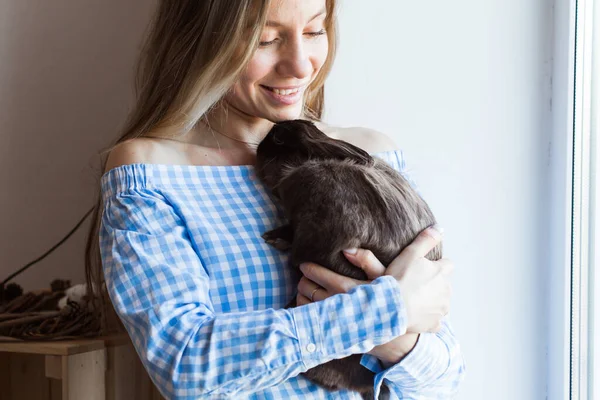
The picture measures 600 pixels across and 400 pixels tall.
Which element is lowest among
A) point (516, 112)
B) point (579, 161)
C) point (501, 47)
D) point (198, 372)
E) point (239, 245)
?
point (198, 372)

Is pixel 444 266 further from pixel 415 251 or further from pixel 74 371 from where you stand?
pixel 74 371

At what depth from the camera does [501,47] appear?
1.82 metres

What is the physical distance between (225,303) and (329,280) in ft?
0.71

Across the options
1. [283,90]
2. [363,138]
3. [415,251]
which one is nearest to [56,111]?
[283,90]

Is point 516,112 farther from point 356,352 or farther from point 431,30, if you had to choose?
point 356,352

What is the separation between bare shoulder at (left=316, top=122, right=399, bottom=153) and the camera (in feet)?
5.33

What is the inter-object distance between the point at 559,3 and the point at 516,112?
0.31 m

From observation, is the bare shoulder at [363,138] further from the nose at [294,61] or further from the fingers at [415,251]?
the fingers at [415,251]

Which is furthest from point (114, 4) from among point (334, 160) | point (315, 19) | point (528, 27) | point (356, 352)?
point (356, 352)

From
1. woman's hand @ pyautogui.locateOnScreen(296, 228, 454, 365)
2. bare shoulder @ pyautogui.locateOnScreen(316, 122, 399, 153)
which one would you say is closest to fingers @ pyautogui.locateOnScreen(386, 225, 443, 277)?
woman's hand @ pyautogui.locateOnScreen(296, 228, 454, 365)

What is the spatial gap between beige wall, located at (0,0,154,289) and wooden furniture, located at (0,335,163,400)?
17.1 inches

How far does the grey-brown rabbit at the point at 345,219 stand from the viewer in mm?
1261

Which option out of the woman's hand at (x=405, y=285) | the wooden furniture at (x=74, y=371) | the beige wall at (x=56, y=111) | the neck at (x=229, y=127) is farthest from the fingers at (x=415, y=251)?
the beige wall at (x=56, y=111)

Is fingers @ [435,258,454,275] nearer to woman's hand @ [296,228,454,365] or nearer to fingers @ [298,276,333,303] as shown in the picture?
woman's hand @ [296,228,454,365]
